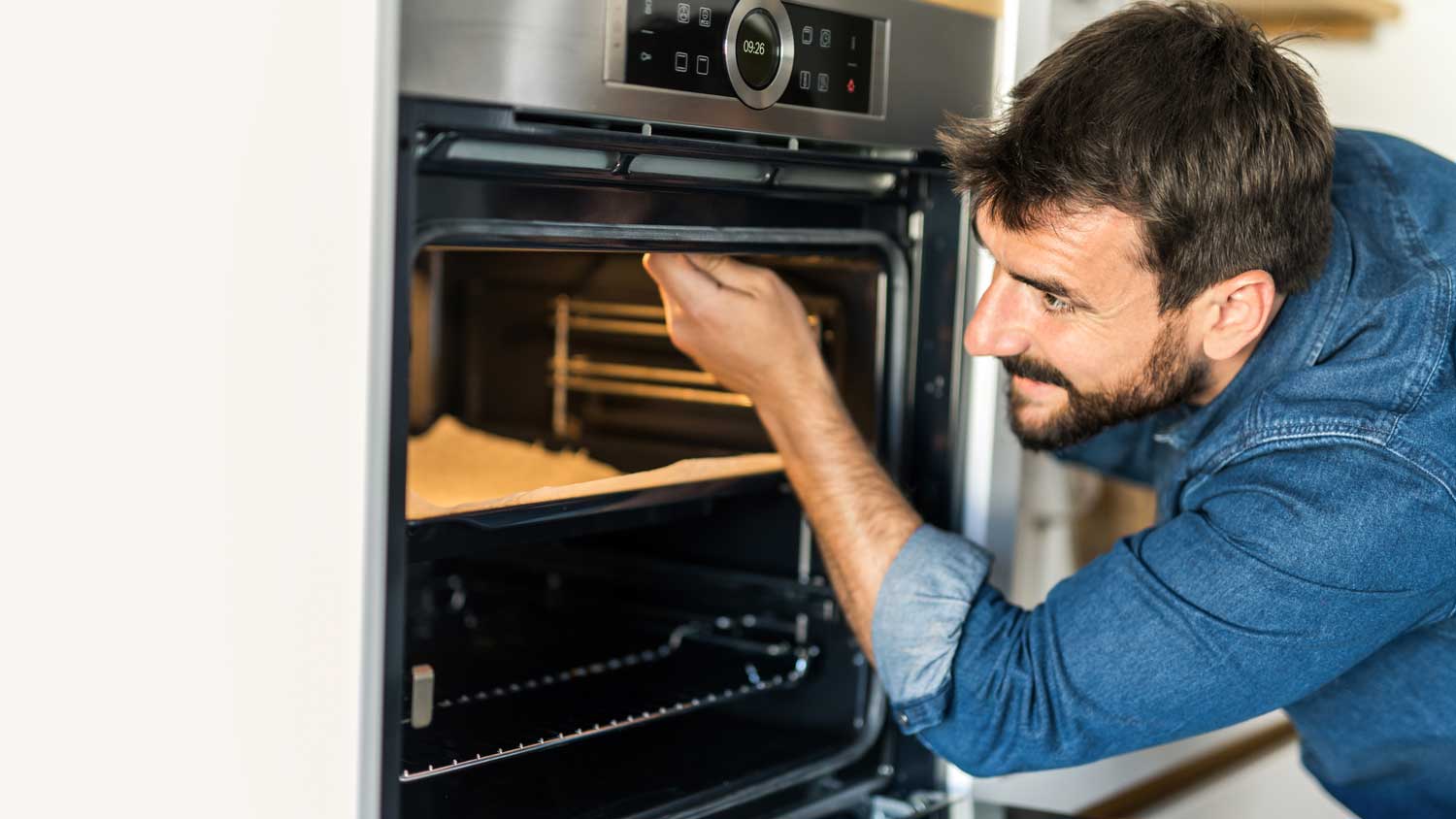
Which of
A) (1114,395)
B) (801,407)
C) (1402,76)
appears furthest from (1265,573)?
(1402,76)

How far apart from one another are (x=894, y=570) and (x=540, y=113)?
17.4 inches

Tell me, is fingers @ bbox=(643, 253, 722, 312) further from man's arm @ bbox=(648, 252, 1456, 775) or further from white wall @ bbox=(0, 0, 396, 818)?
white wall @ bbox=(0, 0, 396, 818)

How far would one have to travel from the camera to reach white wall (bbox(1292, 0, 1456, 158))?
1.54 metres

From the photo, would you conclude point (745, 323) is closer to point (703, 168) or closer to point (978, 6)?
point (703, 168)

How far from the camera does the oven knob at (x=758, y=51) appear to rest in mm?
907

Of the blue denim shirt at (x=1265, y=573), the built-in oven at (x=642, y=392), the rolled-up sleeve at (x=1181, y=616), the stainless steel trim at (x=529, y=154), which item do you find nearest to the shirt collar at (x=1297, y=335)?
the blue denim shirt at (x=1265, y=573)

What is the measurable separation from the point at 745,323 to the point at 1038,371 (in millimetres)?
231

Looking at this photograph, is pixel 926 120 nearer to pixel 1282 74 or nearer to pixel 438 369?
pixel 1282 74

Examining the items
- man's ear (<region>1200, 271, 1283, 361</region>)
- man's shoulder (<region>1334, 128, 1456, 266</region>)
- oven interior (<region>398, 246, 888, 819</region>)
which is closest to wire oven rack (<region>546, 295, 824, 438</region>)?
oven interior (<region>398, 246, 888, 819</region>)

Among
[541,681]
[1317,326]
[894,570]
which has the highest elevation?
[1317,326]

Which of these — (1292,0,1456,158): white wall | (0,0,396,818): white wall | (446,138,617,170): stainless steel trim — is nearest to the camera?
(0,0,396,818): white wall

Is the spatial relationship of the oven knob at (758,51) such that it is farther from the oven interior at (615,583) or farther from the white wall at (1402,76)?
the white wall at (1402,76)

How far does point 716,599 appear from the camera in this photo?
1326mm

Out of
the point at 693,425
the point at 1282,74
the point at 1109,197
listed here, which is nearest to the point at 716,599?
the point at 693,425
